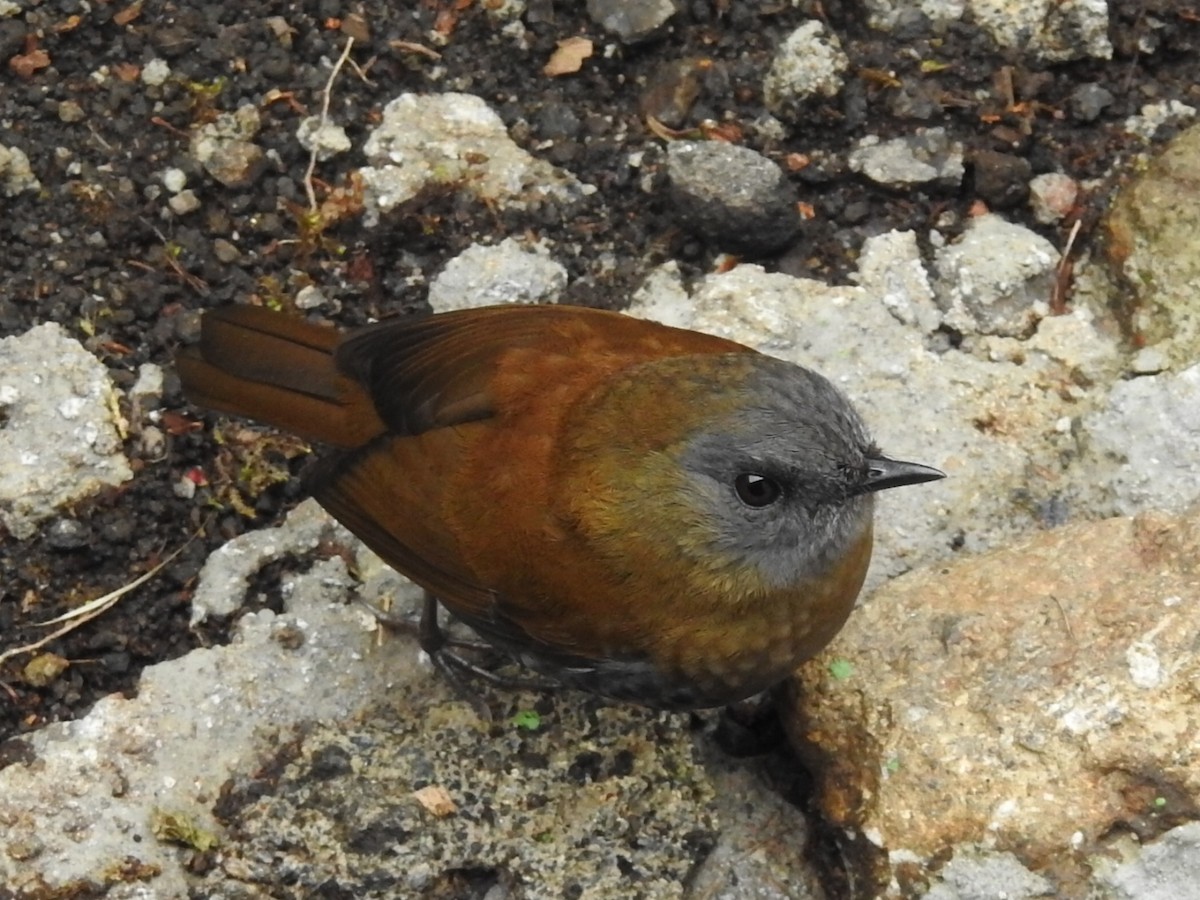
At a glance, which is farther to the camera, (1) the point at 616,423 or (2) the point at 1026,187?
(2) the point at 1026,187

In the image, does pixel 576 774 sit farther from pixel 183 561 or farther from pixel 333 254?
pixel 333 254

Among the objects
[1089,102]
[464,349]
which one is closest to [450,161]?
[464,349]

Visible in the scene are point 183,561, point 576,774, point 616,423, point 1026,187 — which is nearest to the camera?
point 616,423

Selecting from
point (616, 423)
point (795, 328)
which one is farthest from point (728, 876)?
point (795, 328)

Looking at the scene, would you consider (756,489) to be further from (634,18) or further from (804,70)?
(634,18)

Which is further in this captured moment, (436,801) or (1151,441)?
(1151,441)

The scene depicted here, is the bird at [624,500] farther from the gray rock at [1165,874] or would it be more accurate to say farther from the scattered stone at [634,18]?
the scattered stone at [634,18]
